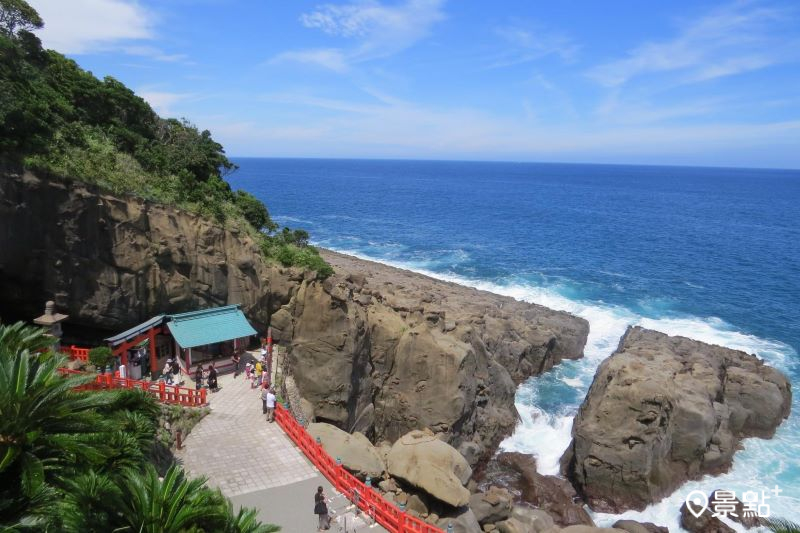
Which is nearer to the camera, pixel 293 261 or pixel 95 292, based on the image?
pixel 95 292

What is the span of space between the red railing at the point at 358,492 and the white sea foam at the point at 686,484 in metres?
15.6

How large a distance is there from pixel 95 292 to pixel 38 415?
16504mm

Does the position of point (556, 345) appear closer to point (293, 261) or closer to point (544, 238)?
point (293, 261)

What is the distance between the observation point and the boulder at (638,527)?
82.3ft

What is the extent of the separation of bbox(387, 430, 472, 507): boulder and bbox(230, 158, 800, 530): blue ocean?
10.2 metres

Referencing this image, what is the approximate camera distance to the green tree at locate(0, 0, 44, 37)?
2989 cm

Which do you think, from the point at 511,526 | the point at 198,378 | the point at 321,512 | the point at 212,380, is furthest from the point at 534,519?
the point at 198,378

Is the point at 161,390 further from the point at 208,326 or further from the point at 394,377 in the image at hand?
the point at 394,377

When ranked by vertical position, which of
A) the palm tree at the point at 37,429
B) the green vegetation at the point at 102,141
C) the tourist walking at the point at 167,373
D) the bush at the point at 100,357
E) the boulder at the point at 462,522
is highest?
the green vegetation at the point at 102,141

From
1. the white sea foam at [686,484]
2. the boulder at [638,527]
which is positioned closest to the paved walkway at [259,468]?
the boulder at [638,527]

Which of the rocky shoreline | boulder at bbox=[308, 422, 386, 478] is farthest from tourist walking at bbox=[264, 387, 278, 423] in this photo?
the rocky shoreline

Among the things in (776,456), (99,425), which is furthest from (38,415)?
(776,456)

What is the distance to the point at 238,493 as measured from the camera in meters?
17.7

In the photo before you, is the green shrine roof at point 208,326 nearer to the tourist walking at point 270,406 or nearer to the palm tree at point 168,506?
the tourist walking at point 270,406
